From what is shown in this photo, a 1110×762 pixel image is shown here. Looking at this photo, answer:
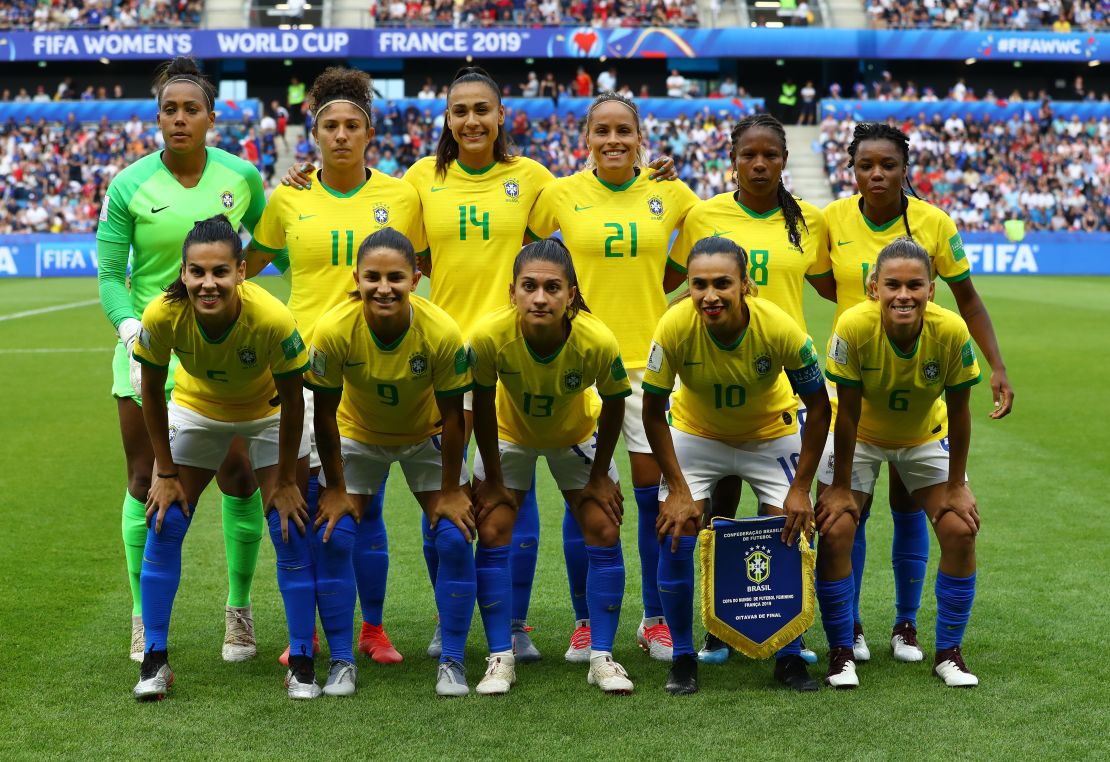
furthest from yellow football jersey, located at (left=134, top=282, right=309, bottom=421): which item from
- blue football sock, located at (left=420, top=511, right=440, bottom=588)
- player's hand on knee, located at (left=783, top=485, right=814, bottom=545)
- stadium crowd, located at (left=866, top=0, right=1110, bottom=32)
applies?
stadium crowd, located at (left=866, top=0, right=1110, bottom=32)

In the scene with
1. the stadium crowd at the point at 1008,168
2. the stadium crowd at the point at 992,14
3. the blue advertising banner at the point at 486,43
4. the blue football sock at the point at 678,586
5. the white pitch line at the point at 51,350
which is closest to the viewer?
the blue football sock at the point at 678,586

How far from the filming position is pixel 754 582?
453cm

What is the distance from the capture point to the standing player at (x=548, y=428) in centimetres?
437

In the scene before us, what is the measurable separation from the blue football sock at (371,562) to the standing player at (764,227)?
136 centimetres

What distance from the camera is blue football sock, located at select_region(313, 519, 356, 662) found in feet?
14.7

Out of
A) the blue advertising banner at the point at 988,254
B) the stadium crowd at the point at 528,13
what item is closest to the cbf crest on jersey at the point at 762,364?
the blue advertising banner at the point at 988,254

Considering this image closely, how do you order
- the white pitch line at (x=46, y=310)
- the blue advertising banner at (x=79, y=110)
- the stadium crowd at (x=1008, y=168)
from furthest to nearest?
the blue advertising banner at (x=79, y=110) < the stadium crowd at (x=1008, y=168) < the white pitch line at (x=46, y=310)

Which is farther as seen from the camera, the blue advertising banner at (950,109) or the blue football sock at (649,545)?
the blue advertising banner at (950,109)

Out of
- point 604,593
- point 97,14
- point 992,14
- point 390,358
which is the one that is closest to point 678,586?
point 604,593

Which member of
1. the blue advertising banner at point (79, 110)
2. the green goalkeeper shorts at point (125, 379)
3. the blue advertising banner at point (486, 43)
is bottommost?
the green goalkeeper shorts at point (125, 379)

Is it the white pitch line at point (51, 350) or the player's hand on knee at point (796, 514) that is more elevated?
the player's hand on knee at point (796, 514)

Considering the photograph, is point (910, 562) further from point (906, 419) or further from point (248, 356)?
point (248, 356)

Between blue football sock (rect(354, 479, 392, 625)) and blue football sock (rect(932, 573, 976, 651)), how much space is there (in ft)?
7.29

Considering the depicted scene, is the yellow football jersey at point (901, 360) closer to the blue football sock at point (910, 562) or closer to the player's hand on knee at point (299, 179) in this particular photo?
the blue football sock at point (910, 562)
